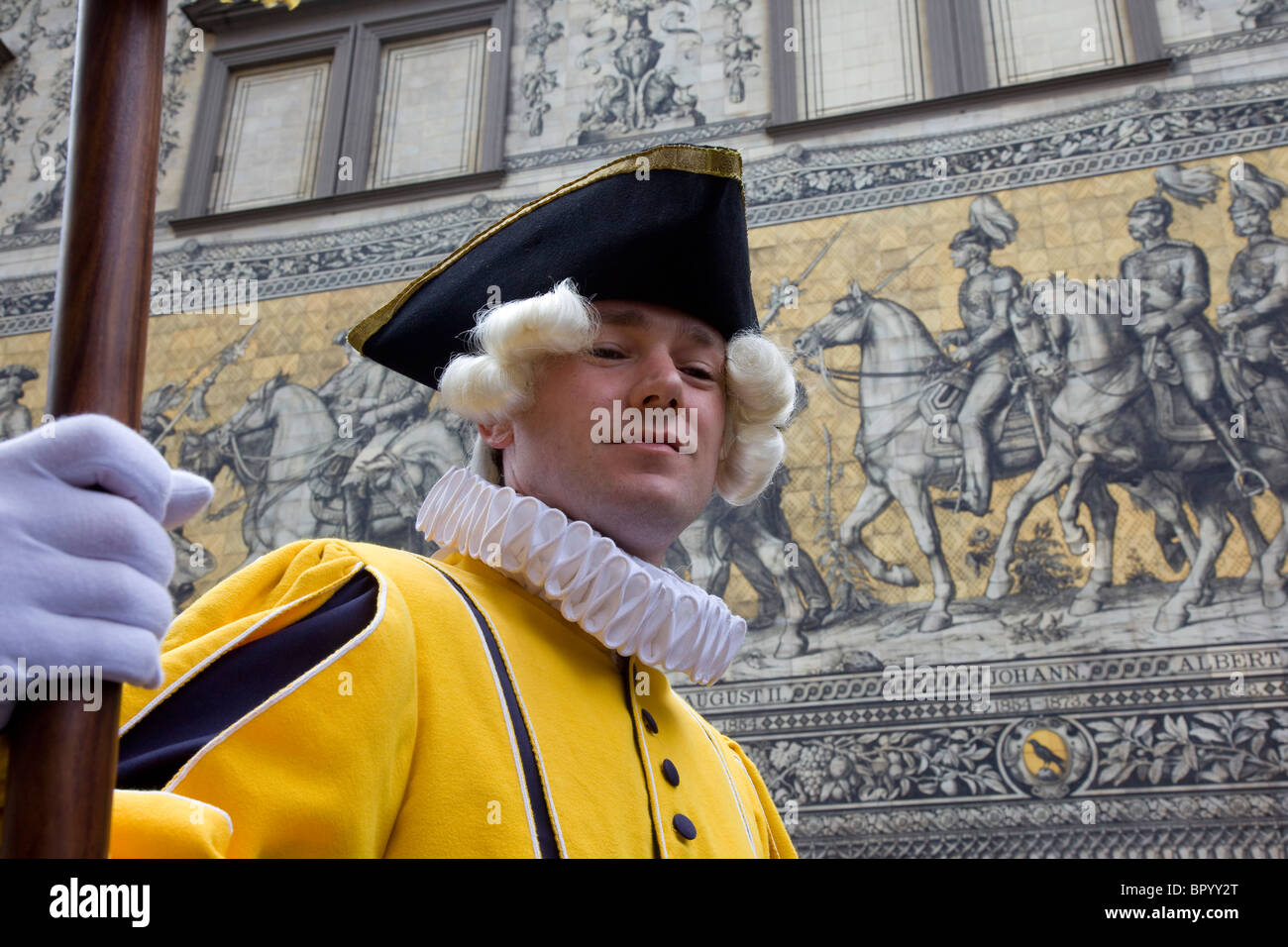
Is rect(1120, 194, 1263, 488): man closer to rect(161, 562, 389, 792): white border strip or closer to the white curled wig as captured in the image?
the white curled wig

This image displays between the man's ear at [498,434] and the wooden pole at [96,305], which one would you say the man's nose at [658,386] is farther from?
the wooden pole at [96,305]

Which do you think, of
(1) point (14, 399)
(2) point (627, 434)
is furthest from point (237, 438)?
(2) point (627, 434)

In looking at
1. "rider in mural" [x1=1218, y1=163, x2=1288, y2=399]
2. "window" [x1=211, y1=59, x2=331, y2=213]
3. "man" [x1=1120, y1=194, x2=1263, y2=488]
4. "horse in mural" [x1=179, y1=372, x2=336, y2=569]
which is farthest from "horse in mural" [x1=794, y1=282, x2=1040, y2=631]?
"window" [x1=211, y1=59, x2=331, y2=213]

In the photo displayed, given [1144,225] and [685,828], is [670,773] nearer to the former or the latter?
[685,828]

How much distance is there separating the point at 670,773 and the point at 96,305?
1.01 metres

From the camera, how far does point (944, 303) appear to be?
6.58 m

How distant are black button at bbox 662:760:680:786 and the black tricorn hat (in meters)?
0.69

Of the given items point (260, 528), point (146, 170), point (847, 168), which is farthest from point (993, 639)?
point (146, 170)

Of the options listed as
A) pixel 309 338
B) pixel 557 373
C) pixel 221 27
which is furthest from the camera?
pixel 221 27

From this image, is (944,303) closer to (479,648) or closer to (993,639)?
(993,639)

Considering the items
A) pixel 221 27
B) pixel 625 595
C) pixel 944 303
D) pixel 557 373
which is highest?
pixel 221 27

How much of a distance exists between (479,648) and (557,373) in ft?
1.69

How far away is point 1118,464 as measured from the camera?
19.4 feet
